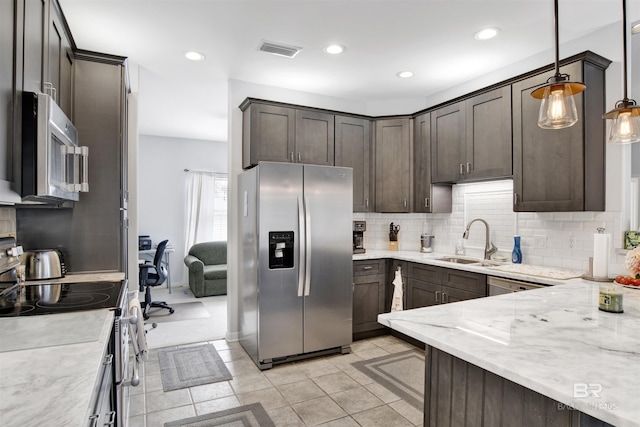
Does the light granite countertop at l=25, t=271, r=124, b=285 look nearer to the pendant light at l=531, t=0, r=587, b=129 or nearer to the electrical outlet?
the pendant light at l=531, t=0, r=587, b=129

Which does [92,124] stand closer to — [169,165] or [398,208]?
[398,208]

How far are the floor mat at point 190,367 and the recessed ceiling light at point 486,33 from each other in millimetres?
3412

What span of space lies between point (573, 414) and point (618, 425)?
0.19 metres

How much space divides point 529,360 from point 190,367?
2913mm

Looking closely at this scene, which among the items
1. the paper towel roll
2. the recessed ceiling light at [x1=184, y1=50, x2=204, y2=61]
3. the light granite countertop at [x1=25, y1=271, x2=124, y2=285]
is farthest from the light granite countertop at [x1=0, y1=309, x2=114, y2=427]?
the paper towel roll

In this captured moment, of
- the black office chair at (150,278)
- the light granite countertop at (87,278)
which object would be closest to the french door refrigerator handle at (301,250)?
the light granite countertop at (87,278)

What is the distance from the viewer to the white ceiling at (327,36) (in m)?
2.47

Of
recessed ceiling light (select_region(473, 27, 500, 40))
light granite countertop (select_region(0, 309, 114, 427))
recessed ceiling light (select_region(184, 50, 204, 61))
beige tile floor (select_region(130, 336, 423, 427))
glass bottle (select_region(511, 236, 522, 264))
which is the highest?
recessed ceiling light (select_region(184, 50, 204, 61))

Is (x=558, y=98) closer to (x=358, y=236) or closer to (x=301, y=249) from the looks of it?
(x=301, y=249)

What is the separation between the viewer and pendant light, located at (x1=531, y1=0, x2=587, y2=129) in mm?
1509

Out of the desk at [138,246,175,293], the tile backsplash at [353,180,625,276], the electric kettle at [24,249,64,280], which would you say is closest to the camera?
the electric kettle at [24,249,64,280]

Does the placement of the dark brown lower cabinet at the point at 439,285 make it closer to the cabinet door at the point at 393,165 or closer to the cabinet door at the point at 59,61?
the cabinet door at the point at 393,165

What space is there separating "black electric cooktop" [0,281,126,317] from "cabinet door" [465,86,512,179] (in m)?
3.07

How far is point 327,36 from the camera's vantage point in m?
2.89
